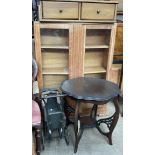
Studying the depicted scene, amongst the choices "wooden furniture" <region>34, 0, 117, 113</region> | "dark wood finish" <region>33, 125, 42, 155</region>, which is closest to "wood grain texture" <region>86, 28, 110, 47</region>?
"wooden furniture" <region>34, 0, 117, 113</region>

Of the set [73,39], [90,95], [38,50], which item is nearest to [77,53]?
[73,39]

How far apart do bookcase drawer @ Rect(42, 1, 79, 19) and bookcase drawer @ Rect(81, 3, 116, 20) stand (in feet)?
0.30

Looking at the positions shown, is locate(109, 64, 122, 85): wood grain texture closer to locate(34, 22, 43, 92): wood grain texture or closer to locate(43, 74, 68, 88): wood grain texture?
locate(43, 74, 68, 88): wood grain texture

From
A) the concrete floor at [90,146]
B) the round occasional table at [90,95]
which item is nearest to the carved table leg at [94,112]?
the round occasional table at [90,95]

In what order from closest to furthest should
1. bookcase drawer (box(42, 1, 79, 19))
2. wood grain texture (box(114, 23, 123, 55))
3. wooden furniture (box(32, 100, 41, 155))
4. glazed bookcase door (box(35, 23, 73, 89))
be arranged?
wooden furniture (box(32, 100, 41, 155)) → bookcase drawer (box(42, 1, 79, 19)) → glazed bookcase door (box(35, 23, 73, 89)) → wood grain texture (box(114, 23, 123, 55))

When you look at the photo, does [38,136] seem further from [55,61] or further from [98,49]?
[98,49]

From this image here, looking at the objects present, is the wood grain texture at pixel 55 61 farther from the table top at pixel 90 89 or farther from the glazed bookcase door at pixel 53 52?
the table top at pixel 90 89

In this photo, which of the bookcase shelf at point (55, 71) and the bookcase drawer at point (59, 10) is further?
the bookcase shelf at point (55, 71)

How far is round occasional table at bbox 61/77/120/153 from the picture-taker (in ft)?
5.33

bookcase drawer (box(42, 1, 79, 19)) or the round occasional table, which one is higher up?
bookcase drawer (box(42, 1, 79, 19))

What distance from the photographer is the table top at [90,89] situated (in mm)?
1621

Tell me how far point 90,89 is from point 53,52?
69cm
